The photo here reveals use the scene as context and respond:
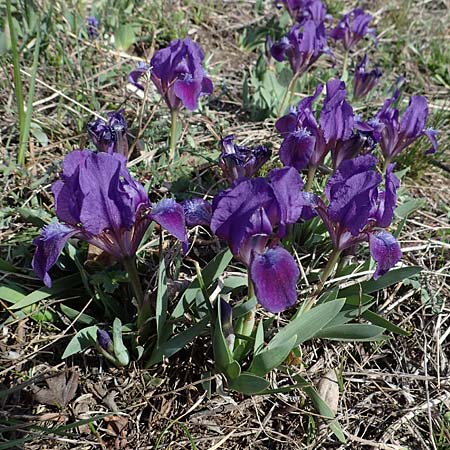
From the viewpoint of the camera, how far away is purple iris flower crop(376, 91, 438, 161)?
257cm

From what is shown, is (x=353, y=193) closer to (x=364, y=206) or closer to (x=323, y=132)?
(x=364, y=206)

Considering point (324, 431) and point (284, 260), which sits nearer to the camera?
point (284, 260)

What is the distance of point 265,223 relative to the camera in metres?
1.60

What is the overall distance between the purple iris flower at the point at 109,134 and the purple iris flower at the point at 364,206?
103 centimetres

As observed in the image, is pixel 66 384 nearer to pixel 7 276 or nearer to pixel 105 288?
pixel 105 288

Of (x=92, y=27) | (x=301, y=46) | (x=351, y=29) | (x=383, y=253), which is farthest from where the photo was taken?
(x=351, y=29)

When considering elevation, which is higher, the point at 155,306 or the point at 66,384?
the point at 155,306

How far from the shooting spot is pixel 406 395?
7.26ft

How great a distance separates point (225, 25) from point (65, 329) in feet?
10.3

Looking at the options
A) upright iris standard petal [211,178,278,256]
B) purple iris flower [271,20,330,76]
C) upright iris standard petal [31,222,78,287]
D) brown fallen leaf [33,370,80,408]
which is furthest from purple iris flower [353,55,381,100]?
brown fallen leaf [33,370,80,408]

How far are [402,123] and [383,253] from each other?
1.06 metres

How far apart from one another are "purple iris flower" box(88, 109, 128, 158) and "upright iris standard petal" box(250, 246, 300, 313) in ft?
3.46

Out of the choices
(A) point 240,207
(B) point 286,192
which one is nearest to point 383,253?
(B) point 286,192

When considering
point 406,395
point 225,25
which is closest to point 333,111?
point 406,395
